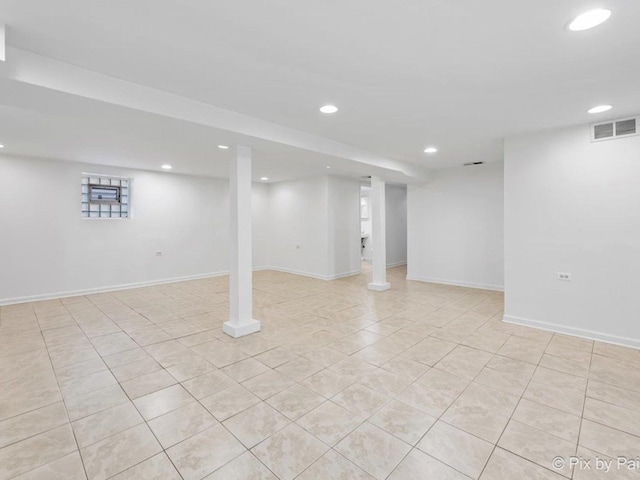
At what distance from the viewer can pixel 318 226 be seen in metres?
7.73

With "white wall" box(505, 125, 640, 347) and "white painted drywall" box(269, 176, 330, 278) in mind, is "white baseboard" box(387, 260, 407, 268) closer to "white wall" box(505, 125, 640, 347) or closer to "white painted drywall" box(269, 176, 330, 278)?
"white painted drywall" box(269, 176, 330, 278)

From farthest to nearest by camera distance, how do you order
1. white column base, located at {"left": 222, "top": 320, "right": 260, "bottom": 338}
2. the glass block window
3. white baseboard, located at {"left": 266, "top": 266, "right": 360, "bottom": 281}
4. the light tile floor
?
white baseboard, located at {"left": 266, "top": 266, "right": 360, "bottom": 281}, the glass block window, white column base, located at {"left": 222, "top": 320, "right": 260, "bottom": 338}, the light tile floor

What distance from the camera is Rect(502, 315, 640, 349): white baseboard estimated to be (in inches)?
135

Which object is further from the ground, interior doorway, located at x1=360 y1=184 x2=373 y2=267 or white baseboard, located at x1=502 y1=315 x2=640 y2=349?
interior doorway, located at x1=360 y1=184 x2=373 y2=267

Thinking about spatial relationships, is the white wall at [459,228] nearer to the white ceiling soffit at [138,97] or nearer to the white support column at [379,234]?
the white support column at [379,234]

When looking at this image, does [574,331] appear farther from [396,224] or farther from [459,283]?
[396,224]

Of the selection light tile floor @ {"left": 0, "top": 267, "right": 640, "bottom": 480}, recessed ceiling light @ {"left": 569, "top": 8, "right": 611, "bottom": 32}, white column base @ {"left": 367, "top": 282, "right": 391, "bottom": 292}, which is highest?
recessed ceiling light @ {"left": 569, "top": 8, "right": 611, "bottom": 32}

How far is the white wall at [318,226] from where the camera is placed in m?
7.57

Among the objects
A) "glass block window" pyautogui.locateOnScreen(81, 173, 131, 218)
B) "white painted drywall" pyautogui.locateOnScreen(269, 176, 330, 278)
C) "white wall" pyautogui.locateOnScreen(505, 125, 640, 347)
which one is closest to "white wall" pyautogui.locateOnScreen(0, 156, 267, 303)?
"glass block window" pyautogui.locateOnScreen(81, 173, 131, 218)

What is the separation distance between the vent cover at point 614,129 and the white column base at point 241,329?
4.76 metres

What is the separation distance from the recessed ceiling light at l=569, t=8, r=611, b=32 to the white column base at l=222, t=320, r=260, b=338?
402cm

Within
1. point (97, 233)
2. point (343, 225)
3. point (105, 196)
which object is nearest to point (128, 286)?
point (97, 233)

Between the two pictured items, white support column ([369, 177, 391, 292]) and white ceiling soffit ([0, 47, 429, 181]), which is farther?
white support column ([369, 177, 391, 292])

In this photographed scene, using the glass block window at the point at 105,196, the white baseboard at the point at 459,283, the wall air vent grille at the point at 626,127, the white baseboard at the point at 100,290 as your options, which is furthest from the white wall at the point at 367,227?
the wall air vent grille at the point at 626,127
